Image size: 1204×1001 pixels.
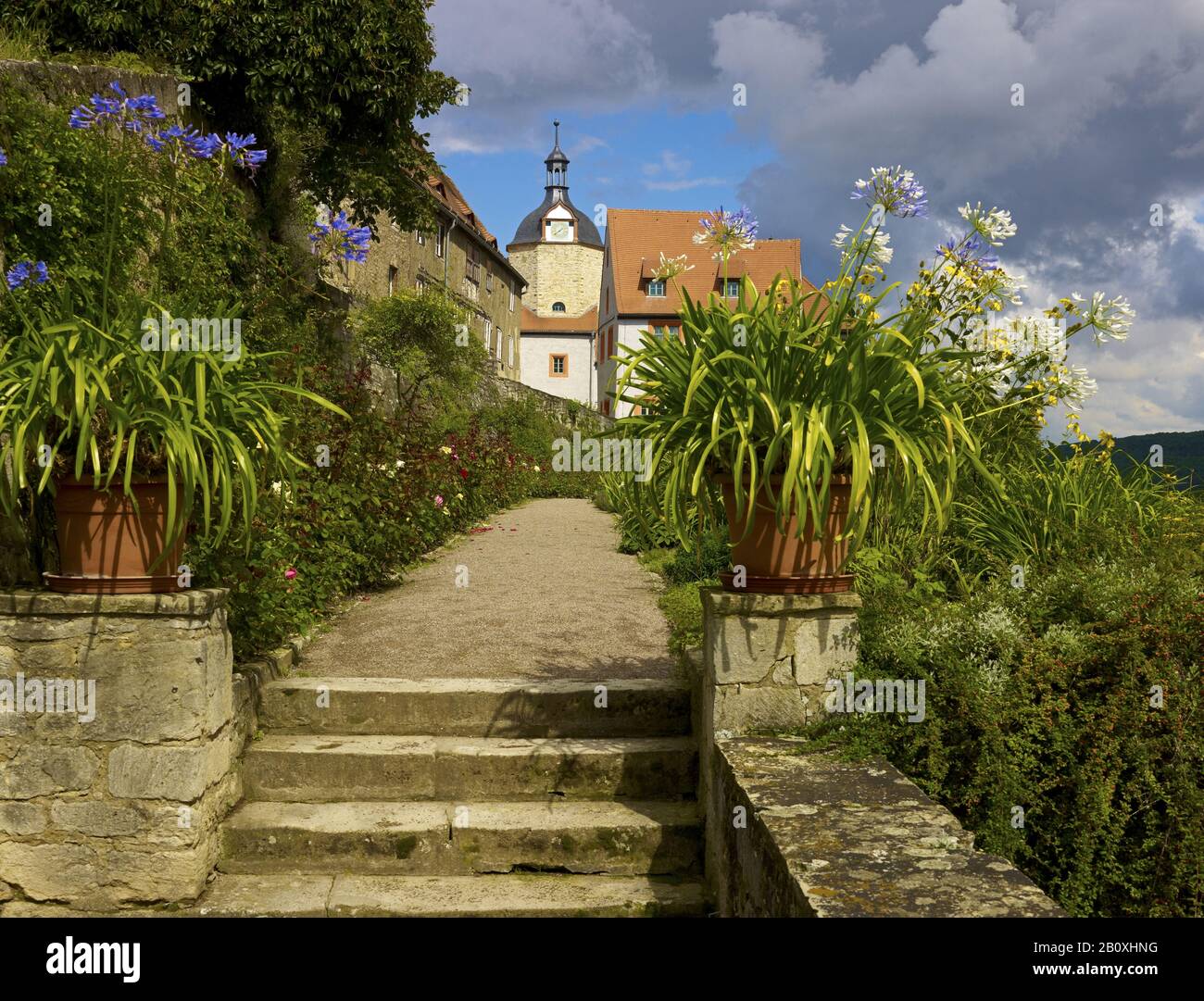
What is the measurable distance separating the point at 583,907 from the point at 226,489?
198 cm

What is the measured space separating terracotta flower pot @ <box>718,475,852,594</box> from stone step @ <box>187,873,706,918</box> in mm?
1241

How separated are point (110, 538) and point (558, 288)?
5933 cm

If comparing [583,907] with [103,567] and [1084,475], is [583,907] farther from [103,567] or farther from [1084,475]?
[1084,475]

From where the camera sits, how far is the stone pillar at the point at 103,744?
3703 mm

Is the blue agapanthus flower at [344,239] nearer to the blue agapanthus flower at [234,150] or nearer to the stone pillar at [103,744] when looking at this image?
the blue agapanthus flower at [234,150]

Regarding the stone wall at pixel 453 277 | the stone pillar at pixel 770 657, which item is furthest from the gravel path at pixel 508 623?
the stone wall at pixel 453 277

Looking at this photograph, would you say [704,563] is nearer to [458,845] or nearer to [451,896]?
[458,845]

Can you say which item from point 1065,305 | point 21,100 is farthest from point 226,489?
point 21,100

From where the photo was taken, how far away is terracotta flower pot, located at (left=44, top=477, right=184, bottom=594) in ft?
11.9

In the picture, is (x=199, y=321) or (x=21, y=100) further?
(x=21, y=100)

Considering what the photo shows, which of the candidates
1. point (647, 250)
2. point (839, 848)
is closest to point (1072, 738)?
point (839, 848)

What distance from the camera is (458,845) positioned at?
13.5 ft

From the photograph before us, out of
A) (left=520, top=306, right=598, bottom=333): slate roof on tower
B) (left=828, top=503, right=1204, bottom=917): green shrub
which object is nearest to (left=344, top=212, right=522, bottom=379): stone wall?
(left=520, top=306, right=598, bottom=333): slate roof on tower
